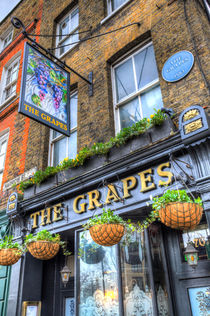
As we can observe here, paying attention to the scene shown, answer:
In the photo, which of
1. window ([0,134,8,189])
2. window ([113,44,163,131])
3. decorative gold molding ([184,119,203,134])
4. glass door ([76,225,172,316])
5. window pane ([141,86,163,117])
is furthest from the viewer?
window ([0,134,8,189])

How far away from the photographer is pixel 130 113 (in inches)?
240

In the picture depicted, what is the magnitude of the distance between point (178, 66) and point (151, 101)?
3.03ft

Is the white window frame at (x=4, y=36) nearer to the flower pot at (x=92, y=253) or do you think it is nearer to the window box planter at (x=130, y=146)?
the window box planter at (x=130, y=146)

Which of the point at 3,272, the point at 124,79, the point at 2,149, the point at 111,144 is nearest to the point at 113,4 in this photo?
the point at 124,79

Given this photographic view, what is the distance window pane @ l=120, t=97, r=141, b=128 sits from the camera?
19.5ft

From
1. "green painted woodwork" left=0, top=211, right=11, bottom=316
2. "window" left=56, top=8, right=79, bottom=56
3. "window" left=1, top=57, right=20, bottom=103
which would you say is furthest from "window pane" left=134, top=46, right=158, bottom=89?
"window" left=1, top=57, right=20, bottom=103

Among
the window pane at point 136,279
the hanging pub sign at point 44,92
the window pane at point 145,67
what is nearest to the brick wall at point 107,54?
the window pane at point 145,67

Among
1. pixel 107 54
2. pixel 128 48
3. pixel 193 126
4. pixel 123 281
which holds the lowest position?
pixel 123 281

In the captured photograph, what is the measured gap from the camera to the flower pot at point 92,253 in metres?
5.07

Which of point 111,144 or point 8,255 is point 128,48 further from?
point 8,255

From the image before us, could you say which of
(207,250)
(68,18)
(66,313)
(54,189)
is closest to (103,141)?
(54,189)

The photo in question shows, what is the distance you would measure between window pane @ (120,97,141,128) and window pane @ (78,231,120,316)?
2.60 metres

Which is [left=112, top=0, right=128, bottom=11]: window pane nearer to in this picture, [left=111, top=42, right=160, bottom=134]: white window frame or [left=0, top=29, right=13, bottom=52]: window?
[left=111, top=42, right=160, bottom=134]: white window frame

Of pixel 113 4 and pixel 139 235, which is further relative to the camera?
pixel 113 4
